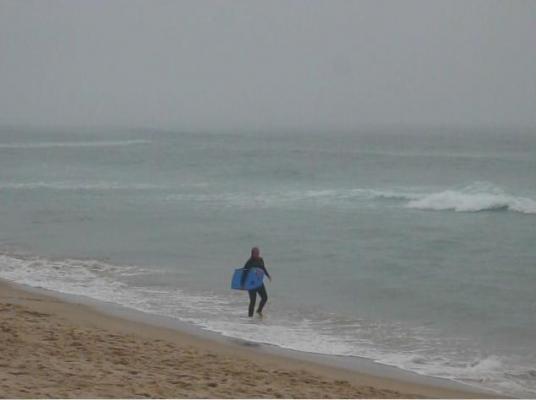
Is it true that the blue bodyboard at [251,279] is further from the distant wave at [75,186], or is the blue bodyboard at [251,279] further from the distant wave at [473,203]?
the distant wave at [75,186]

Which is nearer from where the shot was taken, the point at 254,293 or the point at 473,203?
the point at 254,293

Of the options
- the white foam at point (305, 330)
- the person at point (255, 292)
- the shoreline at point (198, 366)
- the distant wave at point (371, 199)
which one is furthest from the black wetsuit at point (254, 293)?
the distant wave at point (371, 199)

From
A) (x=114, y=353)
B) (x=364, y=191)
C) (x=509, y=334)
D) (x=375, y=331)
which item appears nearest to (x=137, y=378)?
(x=114, y=353)

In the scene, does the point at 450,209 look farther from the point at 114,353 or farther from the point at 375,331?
the point at 114,353

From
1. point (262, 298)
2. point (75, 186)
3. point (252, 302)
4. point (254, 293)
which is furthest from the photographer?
point (75, 186)

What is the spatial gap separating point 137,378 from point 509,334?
683 centimetres

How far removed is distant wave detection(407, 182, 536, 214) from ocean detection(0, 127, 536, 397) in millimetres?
88

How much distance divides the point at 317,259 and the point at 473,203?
1474 cm

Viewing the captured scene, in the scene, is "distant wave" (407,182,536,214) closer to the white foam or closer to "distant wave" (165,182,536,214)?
"distant wave" (165,182,536,214)

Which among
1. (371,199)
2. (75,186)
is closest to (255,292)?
(371,199)

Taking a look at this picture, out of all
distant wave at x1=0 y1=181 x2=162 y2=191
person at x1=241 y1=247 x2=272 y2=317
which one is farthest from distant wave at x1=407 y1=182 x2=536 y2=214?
person at x1=241 y1=247 x2=272 y2=317

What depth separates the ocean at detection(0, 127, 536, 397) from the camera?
1249cm

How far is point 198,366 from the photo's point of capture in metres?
9.41

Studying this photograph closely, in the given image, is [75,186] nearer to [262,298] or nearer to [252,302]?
[262,298]
